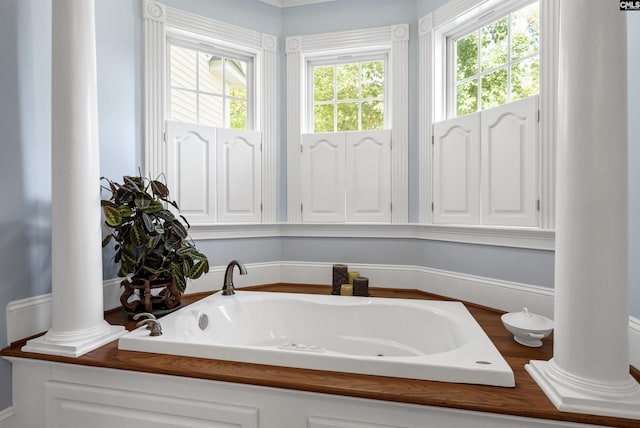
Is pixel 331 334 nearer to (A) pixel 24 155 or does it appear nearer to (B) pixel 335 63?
(A) pixel 24 155

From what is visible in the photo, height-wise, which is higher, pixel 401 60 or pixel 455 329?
pixel 401 60

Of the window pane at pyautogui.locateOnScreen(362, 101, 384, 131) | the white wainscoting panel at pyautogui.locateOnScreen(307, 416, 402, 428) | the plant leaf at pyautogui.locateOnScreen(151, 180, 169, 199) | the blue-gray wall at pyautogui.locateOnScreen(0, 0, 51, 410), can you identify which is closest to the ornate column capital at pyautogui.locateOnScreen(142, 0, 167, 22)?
the blue-gray wall at pyautogui.locateOnScreen(0, 0, 51, 410)

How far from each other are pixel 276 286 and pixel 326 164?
103cm

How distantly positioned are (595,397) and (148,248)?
6.34 ft

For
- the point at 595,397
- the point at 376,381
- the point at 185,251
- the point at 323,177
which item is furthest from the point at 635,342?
the point at 185,251

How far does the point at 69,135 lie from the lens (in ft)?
4.69

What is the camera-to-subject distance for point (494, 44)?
6.83 ft

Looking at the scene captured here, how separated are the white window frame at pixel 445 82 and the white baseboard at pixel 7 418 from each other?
243 centimetres

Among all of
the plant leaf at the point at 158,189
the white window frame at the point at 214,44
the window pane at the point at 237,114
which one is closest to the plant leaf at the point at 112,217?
the plant leaf at the point at 158,189

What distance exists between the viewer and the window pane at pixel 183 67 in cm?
239

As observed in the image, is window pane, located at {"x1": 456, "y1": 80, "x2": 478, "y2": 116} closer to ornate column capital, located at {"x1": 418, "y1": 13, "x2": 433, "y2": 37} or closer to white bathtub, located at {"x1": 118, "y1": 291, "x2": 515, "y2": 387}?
ornate column capital, located at {"x1": 418, "y1": 13, "x2": 433, "y2": 37}

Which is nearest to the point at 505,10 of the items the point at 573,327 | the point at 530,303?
the point at 530,303

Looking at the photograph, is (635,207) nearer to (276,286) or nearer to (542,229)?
(542,229)

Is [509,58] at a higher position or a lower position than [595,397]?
higher
